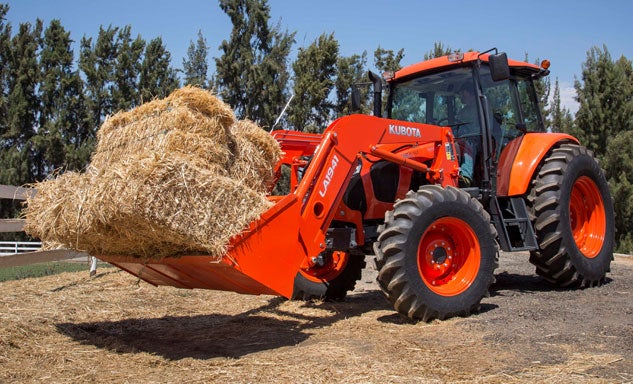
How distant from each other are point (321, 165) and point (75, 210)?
7.13 feet

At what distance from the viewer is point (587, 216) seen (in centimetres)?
857

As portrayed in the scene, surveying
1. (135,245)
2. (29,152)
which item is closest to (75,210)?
(135,245)

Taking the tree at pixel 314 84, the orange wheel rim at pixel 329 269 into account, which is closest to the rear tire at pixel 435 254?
the orange wheel rim at pixel 329 269

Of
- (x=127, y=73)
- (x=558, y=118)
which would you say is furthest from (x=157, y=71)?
(x=558, y=118)

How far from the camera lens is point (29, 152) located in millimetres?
29922

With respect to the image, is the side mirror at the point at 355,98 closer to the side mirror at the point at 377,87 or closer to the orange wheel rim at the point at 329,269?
the side mirror at the point at 377,87

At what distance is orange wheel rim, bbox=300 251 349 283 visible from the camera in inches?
297

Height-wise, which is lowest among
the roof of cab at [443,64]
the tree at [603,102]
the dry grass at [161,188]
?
the dry grass at [161,188]

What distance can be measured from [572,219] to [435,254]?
2.99 m

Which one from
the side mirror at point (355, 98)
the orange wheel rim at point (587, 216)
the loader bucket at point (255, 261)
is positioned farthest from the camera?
the orange wheel rim at point (587, 216)

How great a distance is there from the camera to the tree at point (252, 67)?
28781mm

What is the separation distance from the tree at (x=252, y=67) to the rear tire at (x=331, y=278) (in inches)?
832

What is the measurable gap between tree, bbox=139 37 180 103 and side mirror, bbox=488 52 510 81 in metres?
25.3

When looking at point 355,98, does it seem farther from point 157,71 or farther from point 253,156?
point 157,71
